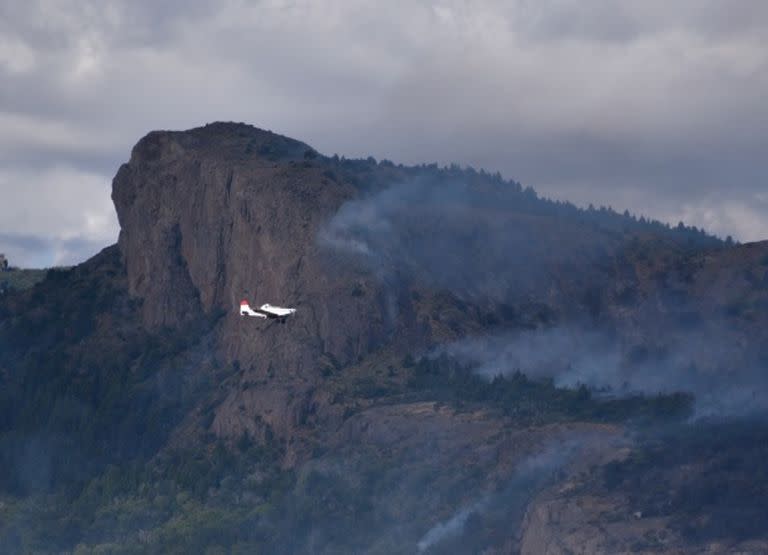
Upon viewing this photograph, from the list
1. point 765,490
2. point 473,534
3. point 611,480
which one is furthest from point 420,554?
point 765,490

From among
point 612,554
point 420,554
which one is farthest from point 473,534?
point 612,554

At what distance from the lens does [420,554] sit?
7840 inches

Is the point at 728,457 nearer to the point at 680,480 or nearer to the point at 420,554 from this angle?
the point at 680,480

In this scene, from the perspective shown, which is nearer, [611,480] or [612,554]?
[612,554]

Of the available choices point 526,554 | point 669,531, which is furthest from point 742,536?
point 526,554

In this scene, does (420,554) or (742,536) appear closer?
(742,536)

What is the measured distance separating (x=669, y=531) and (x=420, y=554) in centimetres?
2386

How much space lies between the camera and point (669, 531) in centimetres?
18550

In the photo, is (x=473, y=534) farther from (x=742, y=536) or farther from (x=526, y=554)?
(x=742, y=536)

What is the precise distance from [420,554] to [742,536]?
29.9 m

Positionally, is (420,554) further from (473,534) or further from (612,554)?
(612,554)

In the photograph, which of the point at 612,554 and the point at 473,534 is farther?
the point at 473,534

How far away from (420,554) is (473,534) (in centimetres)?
482

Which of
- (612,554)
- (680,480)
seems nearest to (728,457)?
(680,480)
